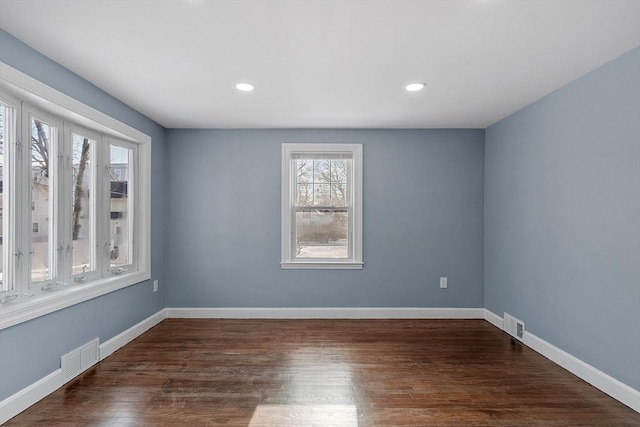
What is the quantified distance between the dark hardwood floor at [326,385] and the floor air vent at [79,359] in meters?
0.07

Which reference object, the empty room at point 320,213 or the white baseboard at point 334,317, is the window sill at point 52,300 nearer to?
the empty room at point 320,213

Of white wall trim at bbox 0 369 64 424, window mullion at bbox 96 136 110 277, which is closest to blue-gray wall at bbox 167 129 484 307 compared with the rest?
window mullion at bbox 96 136 110 277

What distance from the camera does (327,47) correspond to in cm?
233

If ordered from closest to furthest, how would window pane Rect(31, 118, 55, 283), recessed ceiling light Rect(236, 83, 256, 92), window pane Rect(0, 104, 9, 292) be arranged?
window pane Rect(0, 104, 9, 292) → window pane Rect(31, 118, 55, 283) → recessed ceiling light Rect(236, 83, 256, 92)

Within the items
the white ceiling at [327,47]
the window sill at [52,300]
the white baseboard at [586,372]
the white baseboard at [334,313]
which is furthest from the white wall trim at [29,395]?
the white baseboard at [586,372]

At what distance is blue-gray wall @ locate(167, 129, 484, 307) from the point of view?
175 inches

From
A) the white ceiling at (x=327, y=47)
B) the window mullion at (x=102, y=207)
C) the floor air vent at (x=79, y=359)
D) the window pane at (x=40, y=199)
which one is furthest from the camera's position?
the window mullion at (x=102, y=207)

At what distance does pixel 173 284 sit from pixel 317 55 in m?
3.36

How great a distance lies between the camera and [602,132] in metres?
2.63

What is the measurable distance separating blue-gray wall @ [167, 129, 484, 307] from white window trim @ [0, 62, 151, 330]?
19.4 inches

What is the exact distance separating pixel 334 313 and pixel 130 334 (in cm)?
227

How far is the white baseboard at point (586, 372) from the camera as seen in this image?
2391 millimetres

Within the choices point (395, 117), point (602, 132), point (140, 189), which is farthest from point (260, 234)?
point (602, 132)

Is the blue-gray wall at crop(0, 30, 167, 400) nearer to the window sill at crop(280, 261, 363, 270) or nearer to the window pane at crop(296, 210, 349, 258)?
the window sill at crop(280, 261, 363, 270)
